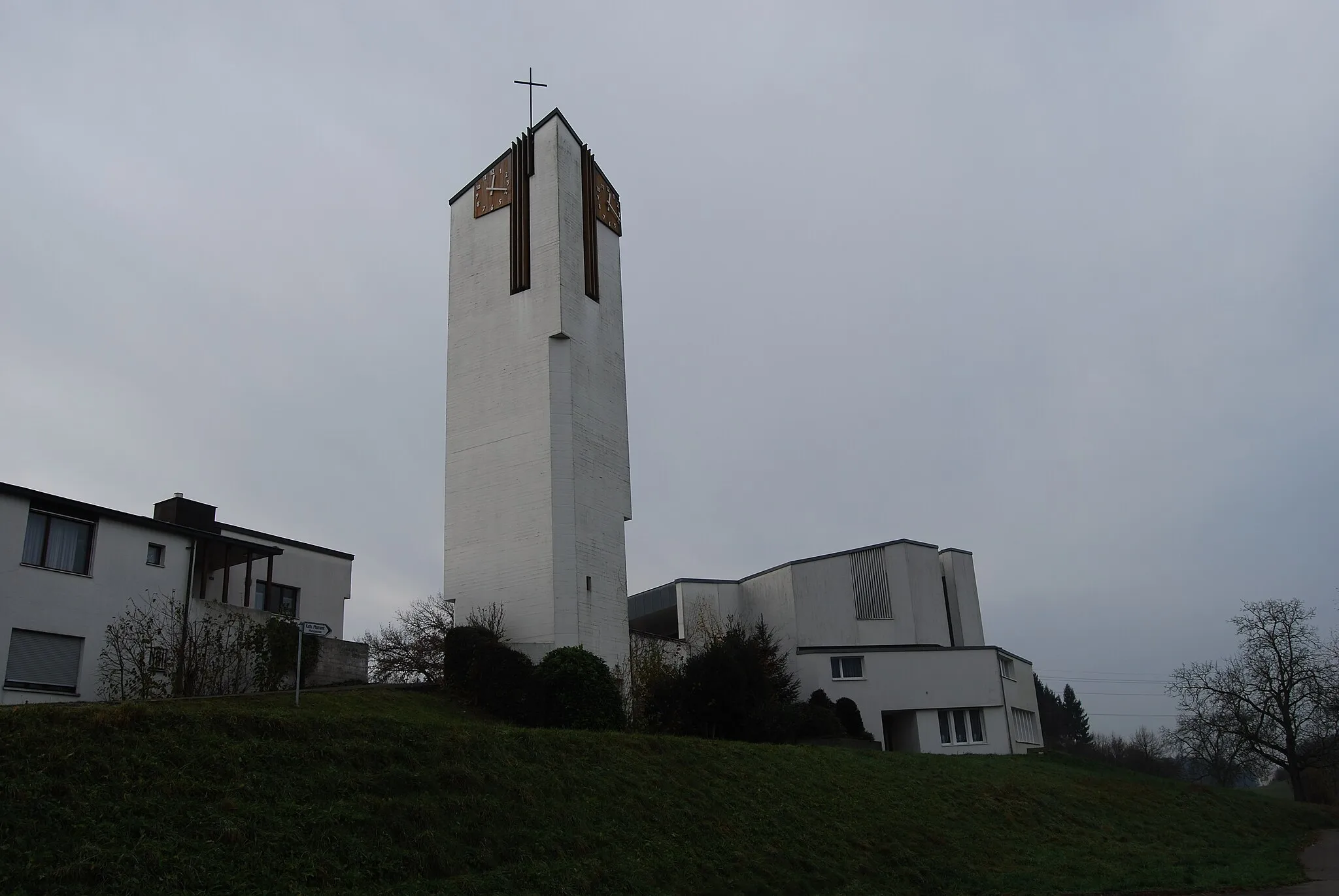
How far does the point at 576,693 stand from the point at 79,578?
1253cm

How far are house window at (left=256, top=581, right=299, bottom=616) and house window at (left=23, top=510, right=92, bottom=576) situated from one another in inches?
283

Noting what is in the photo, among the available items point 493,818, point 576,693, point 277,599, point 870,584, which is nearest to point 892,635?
point 870,584

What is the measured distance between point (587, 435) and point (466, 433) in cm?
468

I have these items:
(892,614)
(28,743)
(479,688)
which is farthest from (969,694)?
(28,743)

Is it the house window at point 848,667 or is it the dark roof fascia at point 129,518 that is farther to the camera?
the house window at point 848,667

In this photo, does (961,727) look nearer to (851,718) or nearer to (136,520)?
(851,718)

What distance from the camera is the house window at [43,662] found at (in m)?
23.1

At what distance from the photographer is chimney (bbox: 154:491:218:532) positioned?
102ft

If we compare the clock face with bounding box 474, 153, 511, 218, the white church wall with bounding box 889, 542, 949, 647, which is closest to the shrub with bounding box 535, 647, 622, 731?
the clock face with bounding box 474, 153, 511, 218

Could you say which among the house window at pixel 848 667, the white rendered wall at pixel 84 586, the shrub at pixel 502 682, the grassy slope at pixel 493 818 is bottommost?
the grassy slope at pixel 493 818

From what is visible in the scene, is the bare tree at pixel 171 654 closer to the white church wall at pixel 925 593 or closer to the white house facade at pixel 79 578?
the white house facade at pixel 79 578

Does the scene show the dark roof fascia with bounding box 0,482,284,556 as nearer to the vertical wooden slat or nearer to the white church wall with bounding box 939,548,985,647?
the vertical wooden slat

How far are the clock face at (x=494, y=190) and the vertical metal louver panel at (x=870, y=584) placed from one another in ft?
74.4

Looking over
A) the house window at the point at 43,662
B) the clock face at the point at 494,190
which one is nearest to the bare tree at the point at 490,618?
the house window at the point at 43,662
